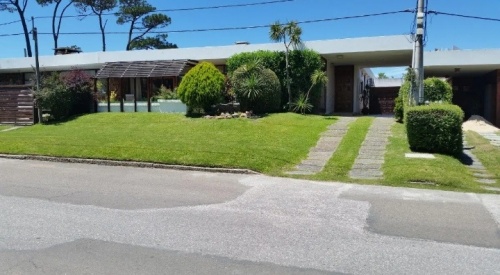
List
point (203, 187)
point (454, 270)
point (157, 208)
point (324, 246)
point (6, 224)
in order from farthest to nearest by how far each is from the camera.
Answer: point (203, 187), point (157, 208), point (6, 224), point (324, 246), point (454, 270)

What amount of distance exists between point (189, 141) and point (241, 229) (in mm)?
8691

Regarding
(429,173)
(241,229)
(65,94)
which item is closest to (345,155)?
(429,173)

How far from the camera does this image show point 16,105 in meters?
23.3

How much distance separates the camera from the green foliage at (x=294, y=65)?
70.4 ft

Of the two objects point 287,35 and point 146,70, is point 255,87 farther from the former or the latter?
point 146,70

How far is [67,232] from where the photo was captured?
5.62 metres

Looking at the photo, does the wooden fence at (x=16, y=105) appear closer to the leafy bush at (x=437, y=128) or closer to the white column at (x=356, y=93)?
the white column at (x=356, y=93)

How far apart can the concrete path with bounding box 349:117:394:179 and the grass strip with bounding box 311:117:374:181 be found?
15 centimetres

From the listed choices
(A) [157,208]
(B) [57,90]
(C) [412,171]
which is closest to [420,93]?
(C) [412,171]

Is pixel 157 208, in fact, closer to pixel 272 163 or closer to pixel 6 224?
pixel 6 224

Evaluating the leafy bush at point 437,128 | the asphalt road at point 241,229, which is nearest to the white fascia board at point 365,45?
the leafy bush at point 437,128

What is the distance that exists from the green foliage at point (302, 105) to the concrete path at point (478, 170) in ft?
29.1

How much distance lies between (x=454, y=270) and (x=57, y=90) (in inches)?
870

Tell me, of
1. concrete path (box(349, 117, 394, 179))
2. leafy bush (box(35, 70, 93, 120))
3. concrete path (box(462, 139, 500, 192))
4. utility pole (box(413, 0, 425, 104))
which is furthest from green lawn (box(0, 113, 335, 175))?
concrete path (box(462, 139, 500, 192))
